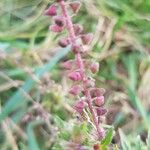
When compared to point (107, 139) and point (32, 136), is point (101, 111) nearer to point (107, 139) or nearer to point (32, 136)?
point (107, 139)

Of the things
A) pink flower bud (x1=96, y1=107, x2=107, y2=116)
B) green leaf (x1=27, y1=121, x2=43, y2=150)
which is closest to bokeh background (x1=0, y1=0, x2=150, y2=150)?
green leaf (x1=27, y1=121, x2=43, y2=150)

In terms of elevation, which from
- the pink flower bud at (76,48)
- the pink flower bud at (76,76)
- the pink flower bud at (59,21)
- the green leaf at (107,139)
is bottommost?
the green leaf at (107,139)

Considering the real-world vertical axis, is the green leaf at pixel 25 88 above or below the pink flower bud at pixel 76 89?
below

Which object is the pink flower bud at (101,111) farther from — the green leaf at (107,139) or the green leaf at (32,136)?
the green leaf at (32,136)

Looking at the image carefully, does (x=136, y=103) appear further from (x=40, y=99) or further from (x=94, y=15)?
(x=94, y=15)

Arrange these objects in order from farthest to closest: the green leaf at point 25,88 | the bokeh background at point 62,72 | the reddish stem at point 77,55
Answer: the bokeh background at point 62,72 < the green leaf at point 25,88 < the reddish stem at point 77,55

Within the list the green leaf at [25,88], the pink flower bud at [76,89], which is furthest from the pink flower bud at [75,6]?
the green leaf at [25,88]

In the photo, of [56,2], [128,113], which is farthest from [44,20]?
[56,2]

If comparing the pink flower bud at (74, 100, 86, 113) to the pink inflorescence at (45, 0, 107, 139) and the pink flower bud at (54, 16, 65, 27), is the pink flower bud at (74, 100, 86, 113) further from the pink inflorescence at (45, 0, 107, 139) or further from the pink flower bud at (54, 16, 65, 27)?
the pink flower bud at (54, 16, 65, 27)

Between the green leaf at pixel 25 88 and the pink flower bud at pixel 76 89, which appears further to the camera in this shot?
the green leaf at pixel 25 88
